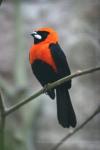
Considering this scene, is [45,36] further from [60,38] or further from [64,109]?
[60,38]

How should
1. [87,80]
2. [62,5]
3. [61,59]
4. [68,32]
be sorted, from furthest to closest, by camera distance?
[87,80] < [68,32] < [62,5] < [61,59]

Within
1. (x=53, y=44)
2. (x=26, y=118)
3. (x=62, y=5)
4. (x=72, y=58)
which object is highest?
(x=53, y=44)

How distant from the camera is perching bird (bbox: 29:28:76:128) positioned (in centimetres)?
68

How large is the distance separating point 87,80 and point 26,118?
7.6 inches

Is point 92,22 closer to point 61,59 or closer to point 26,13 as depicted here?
point 26,13

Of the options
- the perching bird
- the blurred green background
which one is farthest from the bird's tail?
the blurred green background

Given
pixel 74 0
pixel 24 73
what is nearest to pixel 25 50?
pixel 24 73

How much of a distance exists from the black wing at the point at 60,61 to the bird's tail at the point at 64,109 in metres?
0.02

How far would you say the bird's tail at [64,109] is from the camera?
0.64 m

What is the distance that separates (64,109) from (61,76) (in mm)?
51

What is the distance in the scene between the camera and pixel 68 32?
1184mm

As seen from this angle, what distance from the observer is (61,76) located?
0.71 m

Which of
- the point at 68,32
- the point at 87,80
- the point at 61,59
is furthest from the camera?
the point at 87,80

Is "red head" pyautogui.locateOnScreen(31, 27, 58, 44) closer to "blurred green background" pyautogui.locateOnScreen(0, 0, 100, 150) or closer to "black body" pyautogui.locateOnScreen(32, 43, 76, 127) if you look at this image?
"black body" pyautogui.locateOnScreen(32, 43, 76, 127)
